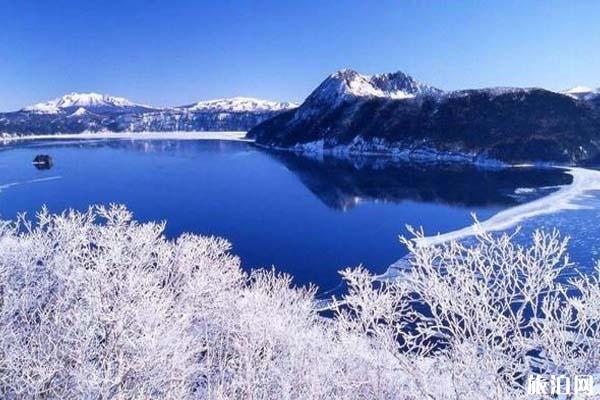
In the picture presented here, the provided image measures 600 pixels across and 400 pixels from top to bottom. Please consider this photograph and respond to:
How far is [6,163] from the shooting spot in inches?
4879

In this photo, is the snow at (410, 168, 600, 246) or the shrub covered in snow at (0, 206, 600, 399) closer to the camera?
the shrub covered in snow at (0, 206, 600, 399)

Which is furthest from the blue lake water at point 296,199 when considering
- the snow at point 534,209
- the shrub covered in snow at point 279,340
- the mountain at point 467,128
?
the mountain at point 467,128

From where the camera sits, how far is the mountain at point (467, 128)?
128250 millimetres

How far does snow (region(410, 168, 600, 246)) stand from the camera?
51156mm

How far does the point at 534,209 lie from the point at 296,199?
35977 millimetres

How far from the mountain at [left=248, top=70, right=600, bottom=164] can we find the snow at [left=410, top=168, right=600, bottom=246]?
43.3 meters

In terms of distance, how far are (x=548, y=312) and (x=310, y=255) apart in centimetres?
3329

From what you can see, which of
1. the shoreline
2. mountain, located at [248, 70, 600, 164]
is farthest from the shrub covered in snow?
mountain, located at [248, 70, 600, 164]

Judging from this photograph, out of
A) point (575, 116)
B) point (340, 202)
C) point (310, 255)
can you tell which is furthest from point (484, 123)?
point (310, 255)

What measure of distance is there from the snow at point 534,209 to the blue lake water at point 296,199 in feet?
8.97

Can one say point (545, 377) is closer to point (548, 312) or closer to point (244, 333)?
point (548, 312)

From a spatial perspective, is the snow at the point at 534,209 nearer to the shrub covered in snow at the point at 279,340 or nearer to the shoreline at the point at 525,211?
the shoreline at the point at 525,211

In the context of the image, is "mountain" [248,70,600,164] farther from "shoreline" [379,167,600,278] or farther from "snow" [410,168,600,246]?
"snow" [410,168,600,246]

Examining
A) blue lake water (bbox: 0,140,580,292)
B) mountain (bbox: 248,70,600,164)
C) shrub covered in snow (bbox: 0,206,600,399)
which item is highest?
mountain (bbox: 248,70,600,164)
